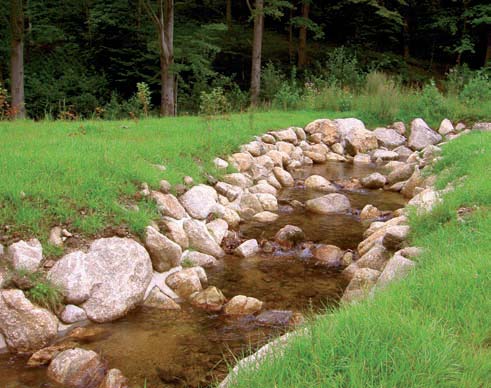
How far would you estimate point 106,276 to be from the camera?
14.8 ft

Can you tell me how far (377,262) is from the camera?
506 cm

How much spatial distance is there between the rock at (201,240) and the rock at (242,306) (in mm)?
1251

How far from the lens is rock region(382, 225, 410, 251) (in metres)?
5.05

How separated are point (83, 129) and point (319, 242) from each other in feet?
13.8

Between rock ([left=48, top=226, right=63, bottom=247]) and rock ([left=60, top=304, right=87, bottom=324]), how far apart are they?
25.3 inches

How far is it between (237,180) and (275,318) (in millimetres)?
3646

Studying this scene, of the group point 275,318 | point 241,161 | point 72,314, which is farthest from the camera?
point 241,161

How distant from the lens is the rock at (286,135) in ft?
34.3

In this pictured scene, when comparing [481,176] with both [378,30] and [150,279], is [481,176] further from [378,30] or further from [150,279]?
[378,30]

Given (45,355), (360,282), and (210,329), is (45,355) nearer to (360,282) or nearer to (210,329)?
(210,329)

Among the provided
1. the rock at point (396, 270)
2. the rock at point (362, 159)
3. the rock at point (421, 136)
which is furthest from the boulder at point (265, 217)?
the rock at point (421, 136)

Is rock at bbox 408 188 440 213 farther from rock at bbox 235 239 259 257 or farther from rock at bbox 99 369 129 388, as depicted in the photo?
rock at bbox 99 369 129 388

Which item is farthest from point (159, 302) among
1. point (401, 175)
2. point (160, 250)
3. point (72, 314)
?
point (401, 175)

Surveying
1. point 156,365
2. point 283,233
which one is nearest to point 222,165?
point 283,233
